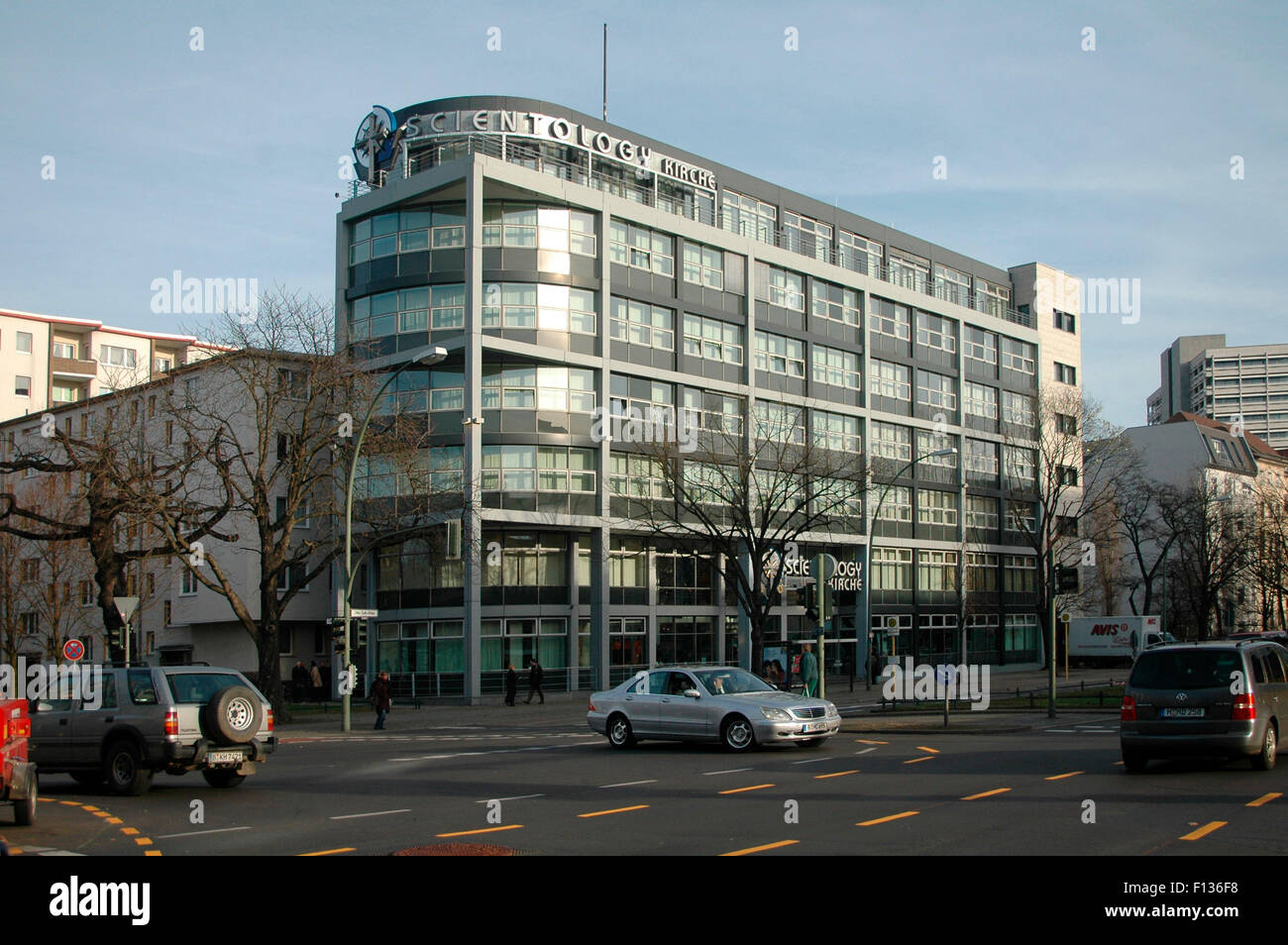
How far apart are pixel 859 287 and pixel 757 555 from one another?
88.6 ft

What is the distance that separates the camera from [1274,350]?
195500 mm

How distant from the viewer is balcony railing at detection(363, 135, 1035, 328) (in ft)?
161

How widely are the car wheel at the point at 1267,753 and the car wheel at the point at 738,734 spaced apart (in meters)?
8.15

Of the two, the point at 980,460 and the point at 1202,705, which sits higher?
the point at 980,460

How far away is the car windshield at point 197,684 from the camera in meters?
16.5

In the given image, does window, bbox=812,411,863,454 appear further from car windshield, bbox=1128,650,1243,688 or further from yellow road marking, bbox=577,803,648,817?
yellow road marking, bbox=577,803,648,817

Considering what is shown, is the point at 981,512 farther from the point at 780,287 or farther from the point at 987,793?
the point at 987,793

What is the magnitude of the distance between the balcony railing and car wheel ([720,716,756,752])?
103 feet

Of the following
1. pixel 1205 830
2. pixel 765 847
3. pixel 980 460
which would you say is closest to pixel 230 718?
pixel 765 847

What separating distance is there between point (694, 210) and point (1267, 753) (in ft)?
143

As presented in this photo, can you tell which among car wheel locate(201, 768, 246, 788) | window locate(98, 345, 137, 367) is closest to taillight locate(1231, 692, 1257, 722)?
car wheel locate(201, 768, 246, 788)

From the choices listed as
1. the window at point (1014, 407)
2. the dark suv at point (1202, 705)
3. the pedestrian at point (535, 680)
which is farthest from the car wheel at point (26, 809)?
the window at point (1014, 407)

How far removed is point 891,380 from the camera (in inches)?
2584

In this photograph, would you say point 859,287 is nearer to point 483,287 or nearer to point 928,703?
point 483,287
